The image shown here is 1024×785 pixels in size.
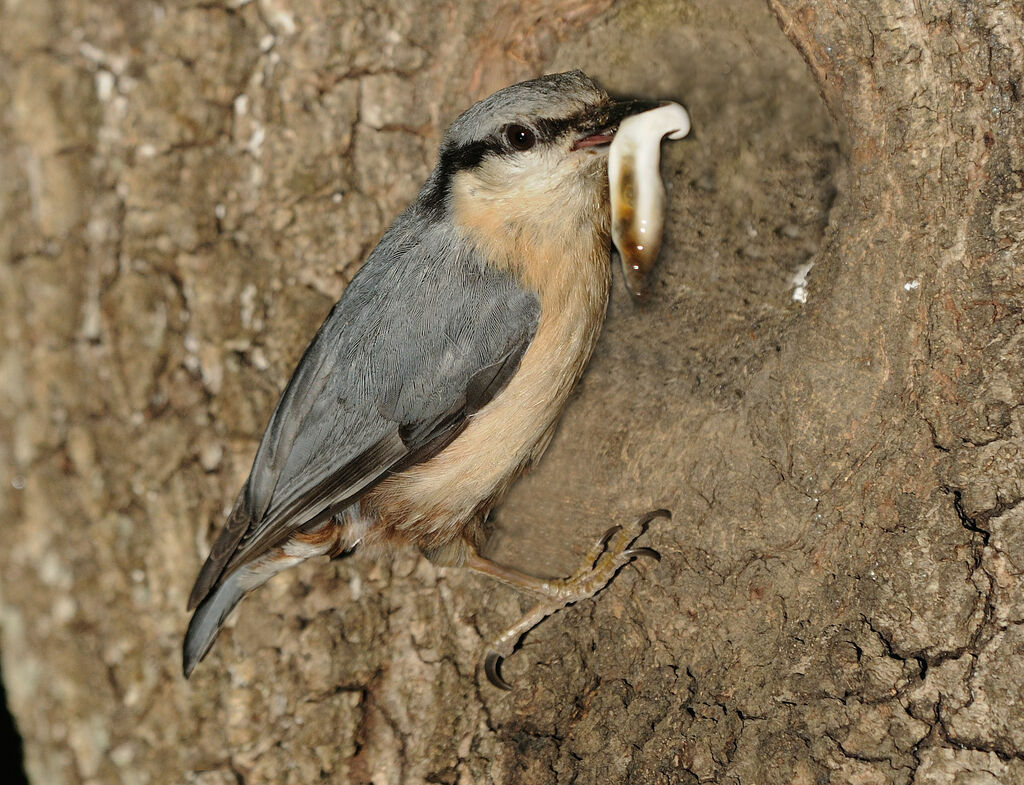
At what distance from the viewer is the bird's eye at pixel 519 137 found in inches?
84.4

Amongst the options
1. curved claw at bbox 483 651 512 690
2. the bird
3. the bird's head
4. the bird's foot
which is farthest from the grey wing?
curved claw at bbox 483 651 512 690

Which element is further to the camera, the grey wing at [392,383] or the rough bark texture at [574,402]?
the grey wing at [392,383]

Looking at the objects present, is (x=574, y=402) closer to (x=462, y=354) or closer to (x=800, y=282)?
(x=462, y=354)

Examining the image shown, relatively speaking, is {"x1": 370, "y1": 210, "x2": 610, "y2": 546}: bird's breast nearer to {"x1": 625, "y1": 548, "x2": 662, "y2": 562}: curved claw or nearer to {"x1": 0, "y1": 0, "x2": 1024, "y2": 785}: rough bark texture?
{"x1": 0, "y1": 0, "x2": 1024, "y2": 785}: rough bark texture

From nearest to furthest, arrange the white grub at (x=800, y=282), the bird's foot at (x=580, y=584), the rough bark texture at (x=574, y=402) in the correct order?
the rough bark texture at (x=574, y=402) → the white grub at (x=800, y=282) → the bird's foot at (x=580, y=584)

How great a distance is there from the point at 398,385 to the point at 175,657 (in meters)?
1.19

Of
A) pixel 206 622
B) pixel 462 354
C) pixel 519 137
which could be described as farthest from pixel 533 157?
pixel 206 622

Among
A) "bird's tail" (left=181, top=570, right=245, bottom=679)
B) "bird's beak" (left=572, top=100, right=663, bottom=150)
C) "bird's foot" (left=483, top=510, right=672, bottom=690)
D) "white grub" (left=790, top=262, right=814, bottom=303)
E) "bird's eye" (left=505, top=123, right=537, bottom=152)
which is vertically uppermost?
"bird's eye" (left=505, top=123, right=537, bottom=152)

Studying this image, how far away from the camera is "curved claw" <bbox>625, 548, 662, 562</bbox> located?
2206 millimetres

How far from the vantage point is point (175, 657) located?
265cm

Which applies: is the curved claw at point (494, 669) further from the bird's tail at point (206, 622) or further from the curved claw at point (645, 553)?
the bird's tail at point (206, 622)

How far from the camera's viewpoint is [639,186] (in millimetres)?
2271

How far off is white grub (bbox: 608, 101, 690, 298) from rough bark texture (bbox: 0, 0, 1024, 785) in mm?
74

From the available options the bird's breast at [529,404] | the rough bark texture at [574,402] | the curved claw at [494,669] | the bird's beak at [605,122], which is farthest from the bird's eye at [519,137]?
the curved claw at [494,669]
